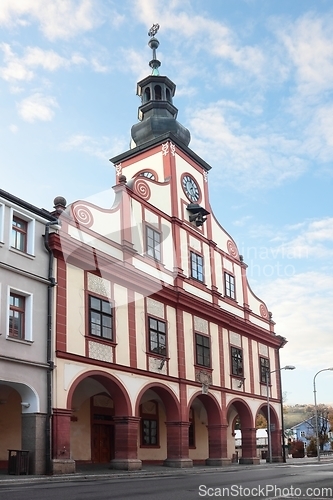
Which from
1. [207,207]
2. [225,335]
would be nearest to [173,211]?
[207,207]

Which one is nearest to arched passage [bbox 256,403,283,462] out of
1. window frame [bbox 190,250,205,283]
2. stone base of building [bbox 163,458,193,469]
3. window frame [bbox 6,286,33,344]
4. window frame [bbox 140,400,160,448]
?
window frame [bbox 140,400,160,448]

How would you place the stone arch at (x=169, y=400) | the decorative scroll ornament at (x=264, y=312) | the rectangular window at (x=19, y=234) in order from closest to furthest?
the rectangular window at (x=19, y=234), the stone arch at (x=169, y=400), the decorative scroll ornament at (x=264, y=312)

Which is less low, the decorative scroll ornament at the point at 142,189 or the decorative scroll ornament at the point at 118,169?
the decorative scroll ornament at the point at 118,169

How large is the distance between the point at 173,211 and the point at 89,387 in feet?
37.5

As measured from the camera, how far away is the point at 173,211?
34750 mm

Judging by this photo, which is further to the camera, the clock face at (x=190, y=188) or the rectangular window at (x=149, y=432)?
the clock face at (x=190, y=188)

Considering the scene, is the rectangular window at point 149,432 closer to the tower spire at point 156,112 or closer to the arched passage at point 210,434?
the arched passage at point 210,434

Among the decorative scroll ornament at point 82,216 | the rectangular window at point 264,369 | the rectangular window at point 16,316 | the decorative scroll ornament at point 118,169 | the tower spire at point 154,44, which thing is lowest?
the rectangular window at point 264,369

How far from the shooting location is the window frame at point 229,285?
3881 cm

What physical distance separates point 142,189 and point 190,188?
540cm

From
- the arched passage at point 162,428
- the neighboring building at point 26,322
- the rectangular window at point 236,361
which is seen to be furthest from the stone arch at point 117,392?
the rectangular window at point 236,361

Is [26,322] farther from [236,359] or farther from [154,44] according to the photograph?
[154,44]

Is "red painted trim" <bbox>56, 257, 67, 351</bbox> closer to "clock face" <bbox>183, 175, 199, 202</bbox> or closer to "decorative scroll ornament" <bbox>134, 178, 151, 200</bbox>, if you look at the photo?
"decorative scroll ornament" <bbox>134, 178, 151, 200</bbox>

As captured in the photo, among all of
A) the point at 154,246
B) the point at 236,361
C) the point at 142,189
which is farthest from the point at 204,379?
the point at 142,189
